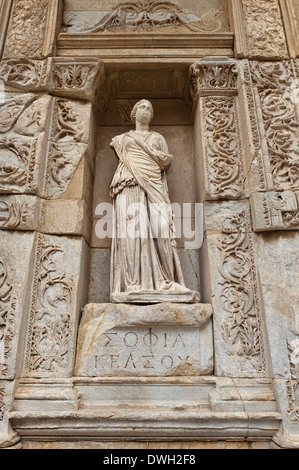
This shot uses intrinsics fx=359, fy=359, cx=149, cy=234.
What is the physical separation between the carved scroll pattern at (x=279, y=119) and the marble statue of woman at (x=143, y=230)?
124 centimetres

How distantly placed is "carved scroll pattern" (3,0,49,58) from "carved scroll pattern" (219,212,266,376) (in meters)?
3.47

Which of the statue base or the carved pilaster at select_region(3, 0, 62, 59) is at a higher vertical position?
the carved pilaster at select_region(3, 0, 62, 59)

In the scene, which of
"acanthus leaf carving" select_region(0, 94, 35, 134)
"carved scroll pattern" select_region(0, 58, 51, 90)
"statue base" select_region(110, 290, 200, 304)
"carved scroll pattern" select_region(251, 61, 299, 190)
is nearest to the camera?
"statue base" select_region(110, 290, 200, 304)

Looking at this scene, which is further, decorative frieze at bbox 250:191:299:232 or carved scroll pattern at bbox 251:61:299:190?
carved scroll pattern at bbox 251:61:299:190

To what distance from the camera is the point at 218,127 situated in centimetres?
448

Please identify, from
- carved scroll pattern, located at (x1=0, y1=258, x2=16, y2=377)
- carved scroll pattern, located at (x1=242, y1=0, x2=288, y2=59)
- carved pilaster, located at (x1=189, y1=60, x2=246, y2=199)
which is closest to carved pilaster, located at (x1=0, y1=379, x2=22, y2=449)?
carved scroll pattern, located at (x1=0, y1=258, x2=16, y2=377)

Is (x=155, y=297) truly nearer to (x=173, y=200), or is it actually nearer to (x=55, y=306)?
(x=55, y=306)

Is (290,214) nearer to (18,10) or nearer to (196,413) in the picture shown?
(196,413)

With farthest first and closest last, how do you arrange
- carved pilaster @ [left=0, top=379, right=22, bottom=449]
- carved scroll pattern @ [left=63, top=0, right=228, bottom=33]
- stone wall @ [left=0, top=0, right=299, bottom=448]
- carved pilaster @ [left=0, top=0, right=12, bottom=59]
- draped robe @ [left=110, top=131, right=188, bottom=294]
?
carved scroll pattern @ [left=63, top=0, right=228, bottom=33], carved pilaster @ [left=0, top=0, right=12, bottom=59], draped robe @ [left=110, top=131, right=188, bottom=294], stone wall @ [left=0, top=0, right=299, bottom=448], carved pilaster @ [left=0, top=379, right=22, bottom=449]

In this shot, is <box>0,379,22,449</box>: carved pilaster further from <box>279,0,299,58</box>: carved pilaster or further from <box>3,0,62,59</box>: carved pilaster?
<box>279,0,299,58</box>: carved pilaster

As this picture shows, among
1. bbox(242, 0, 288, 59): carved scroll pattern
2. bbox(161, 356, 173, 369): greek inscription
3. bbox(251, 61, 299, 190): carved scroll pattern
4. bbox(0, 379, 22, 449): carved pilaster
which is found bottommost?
bbox(0, 379, 22, 449): carved pilaster

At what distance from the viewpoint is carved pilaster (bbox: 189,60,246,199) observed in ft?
13.8

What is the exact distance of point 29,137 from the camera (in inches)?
169
